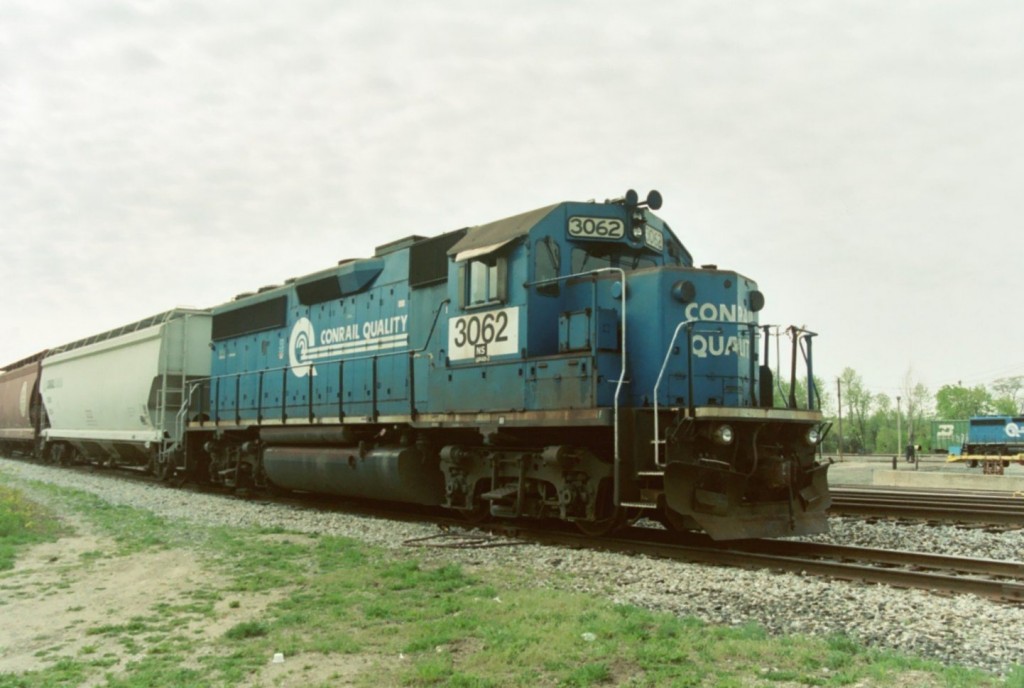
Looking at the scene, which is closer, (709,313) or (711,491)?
(711,491)

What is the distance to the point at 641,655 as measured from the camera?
188 inches

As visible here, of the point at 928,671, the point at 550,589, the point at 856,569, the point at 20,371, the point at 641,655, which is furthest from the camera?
the point at 20,371

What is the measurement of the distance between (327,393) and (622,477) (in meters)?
7.14

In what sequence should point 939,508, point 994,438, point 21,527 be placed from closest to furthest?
1. point 21,527
2. point 939,508
3. point 994,438

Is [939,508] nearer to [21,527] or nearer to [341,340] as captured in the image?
[341,340]

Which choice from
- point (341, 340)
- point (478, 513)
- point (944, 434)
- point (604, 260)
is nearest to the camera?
point (604, 260)

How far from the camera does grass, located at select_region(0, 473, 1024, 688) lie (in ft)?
14.8

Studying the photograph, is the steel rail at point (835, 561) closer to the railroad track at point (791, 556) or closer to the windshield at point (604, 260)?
the railroad track at point (791, 556)

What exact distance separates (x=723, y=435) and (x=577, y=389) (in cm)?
164

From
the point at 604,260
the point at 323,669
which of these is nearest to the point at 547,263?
the point at 604,260

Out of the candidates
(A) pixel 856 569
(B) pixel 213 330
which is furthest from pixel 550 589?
(B) pixel 213 330

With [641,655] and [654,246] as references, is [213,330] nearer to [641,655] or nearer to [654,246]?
[654,246]

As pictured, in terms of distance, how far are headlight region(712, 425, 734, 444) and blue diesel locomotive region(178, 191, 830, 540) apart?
Answer: 0.06 ft

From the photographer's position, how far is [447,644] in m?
5.22
